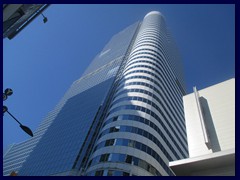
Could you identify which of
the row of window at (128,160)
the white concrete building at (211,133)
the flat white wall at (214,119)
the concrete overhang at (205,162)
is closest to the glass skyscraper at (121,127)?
the row of window at (128,160)

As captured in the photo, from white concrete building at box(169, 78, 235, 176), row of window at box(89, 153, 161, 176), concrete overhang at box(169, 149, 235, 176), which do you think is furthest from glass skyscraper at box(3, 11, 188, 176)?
concrete overhang at box(169, 149, 235, 176)

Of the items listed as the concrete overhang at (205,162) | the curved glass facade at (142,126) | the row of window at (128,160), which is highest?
the curved glass facade at (142,126)

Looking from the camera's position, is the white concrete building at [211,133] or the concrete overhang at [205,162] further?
the white concrete building at [211,133]

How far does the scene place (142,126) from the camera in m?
51.8

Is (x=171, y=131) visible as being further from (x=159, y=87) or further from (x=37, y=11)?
(x=37, y=11)

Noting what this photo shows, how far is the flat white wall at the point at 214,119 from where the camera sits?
19.5 m

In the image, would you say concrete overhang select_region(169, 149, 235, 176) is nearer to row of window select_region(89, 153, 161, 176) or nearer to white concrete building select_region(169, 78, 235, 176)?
white concrete building select_region(169, 78, 235, 176)

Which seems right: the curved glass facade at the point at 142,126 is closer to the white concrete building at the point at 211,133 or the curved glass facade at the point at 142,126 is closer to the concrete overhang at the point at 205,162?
the white concrete building at the point at 211,133

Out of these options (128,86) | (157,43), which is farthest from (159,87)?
(157,43)

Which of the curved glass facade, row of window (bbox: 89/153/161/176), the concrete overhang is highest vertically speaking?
the curved glass facade

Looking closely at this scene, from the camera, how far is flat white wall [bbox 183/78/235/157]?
19542 mm

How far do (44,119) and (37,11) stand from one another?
97.2 m

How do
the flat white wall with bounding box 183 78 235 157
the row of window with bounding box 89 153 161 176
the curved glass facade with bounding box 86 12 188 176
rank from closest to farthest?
the flat white wall with bounding box 183 78 235 157, the row of window with bounding box 89 153 161 176, the curved glass facade with bounding box 86 12 188 176

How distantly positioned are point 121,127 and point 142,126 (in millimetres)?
4352
